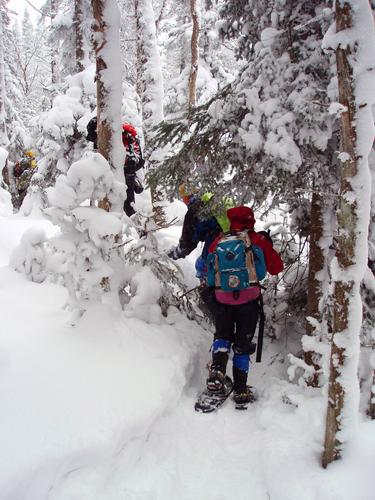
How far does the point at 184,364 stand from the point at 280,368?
1.46 meters

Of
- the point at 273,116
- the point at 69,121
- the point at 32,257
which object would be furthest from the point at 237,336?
the point at 69,121

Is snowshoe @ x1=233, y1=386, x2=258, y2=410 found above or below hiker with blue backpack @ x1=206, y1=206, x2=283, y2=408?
below

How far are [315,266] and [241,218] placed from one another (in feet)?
3.50

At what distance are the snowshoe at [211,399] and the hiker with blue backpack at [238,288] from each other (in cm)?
5

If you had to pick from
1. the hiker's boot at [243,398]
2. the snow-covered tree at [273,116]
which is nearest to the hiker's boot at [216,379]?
the hiker's boot at [243,398]

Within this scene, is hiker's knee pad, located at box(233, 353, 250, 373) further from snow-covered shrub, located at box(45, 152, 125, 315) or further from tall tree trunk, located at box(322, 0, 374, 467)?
snow-covered shrub, located at box(45, 152, 125, 315)

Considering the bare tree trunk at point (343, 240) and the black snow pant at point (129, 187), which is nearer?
the bare tree trunk at point (343, 240)

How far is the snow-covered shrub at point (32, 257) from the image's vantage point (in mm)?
7297

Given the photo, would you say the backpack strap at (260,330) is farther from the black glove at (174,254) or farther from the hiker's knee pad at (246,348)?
the black glove at (174,254)

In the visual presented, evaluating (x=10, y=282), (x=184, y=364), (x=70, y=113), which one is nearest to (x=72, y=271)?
(x=184, y=364)

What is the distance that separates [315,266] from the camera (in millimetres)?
4539

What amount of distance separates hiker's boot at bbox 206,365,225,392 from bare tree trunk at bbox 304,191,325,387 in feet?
3.42

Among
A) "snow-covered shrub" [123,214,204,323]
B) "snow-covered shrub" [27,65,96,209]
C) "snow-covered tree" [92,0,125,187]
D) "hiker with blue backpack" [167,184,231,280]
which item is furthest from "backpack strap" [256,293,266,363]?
"snow-covered shrub" [27,65,96,209]

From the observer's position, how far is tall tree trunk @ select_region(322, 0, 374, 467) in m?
2.74
